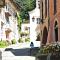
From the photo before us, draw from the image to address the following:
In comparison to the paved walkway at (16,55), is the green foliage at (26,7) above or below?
above

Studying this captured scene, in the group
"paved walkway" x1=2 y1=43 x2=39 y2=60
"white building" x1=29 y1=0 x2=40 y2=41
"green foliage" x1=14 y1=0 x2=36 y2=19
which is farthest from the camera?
"green foliage" x1=14 y1=0 x2=36 y2=19

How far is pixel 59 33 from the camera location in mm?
24656

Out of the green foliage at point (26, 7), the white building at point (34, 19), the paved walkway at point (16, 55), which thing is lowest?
the paved walkway at point (16, 55)

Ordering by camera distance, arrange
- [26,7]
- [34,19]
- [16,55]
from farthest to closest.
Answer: [26,7]
[34,19]
[16,55]

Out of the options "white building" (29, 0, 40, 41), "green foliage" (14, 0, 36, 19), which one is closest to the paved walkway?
"white building" (29, 0, 40, 41)

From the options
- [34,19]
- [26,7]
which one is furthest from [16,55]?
[26,7]

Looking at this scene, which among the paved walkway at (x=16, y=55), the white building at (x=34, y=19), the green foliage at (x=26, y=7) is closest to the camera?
the paved walkway at (x=16, y=55)

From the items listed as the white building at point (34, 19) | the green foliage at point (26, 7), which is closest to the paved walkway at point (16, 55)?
the white building at point (34, 19)

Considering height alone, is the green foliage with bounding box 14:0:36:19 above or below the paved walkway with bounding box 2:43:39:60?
above

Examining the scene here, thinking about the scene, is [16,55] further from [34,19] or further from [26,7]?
Result: [26,7]

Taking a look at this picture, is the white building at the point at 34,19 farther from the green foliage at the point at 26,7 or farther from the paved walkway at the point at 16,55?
the paved walkway at the point at 16,55

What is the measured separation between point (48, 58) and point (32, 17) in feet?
218

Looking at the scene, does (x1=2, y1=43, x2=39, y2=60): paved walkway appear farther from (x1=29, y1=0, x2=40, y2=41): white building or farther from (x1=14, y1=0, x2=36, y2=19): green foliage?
(x1=14, y1=0, x2=36, y2=19): green foliage

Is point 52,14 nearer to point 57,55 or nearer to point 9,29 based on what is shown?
point 57,55
